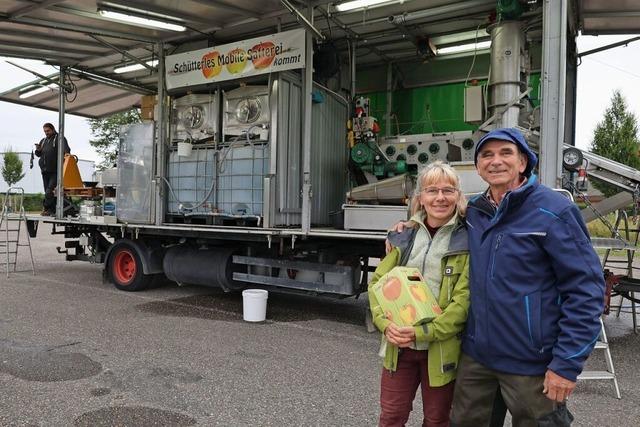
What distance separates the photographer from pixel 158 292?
26.8 feet

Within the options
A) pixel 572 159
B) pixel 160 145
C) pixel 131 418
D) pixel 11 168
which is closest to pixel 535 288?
pixel 131 418

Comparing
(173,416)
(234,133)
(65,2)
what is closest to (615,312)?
(234,133)

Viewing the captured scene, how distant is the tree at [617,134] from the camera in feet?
79.0

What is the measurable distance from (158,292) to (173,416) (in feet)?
16.4

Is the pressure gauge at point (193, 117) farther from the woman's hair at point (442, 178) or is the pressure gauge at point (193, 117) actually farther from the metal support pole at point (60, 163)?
the woman's hair at point (442, 178)

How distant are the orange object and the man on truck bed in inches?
12.3

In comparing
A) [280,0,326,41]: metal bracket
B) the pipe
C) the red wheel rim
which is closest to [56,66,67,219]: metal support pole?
the pipe

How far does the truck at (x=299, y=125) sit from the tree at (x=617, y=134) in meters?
19.5

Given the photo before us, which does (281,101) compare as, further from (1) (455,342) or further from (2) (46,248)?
(2) (46,248)

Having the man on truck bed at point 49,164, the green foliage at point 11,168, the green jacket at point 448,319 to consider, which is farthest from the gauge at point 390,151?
the green foliage at point 11,168

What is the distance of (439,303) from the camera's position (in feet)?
7.23

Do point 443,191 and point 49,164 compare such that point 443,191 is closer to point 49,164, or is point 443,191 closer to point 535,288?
point 535,288

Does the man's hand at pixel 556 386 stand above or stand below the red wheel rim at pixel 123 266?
above

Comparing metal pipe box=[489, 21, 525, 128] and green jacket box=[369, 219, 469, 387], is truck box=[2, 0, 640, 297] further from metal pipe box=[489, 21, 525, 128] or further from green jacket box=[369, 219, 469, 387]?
green jacket box=[369, 219, 469, 387]
